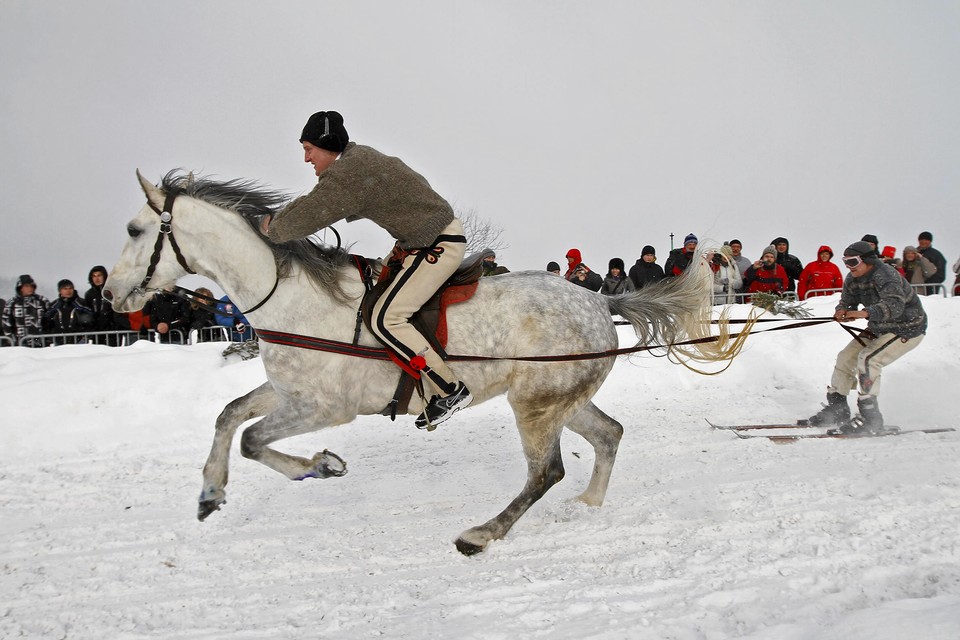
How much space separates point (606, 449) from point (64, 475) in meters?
4.71

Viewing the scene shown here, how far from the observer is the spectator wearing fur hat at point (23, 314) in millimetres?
9844

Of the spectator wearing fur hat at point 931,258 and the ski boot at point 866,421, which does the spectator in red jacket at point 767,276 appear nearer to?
the spectator wearing fur hat at point 931,258

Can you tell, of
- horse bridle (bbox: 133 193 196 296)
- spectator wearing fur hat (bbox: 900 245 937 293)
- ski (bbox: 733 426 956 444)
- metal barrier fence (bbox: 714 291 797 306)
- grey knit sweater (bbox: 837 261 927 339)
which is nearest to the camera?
horse bridle (bbox: 133 193 196 296)

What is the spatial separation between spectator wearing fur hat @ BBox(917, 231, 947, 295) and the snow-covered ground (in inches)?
165

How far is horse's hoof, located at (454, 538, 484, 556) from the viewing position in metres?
3.99

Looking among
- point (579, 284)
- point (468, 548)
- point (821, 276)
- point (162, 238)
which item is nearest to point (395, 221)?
point (162, 238)

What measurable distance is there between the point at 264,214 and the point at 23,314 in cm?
792

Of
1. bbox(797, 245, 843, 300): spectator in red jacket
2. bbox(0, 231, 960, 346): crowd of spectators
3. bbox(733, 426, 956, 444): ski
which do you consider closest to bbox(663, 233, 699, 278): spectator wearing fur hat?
bbox(0, 231, 960, 346): crowd of spectators

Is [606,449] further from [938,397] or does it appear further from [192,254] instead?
[938,397]

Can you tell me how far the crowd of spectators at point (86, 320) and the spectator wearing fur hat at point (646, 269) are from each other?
623 centimetres

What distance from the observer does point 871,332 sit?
6988mm

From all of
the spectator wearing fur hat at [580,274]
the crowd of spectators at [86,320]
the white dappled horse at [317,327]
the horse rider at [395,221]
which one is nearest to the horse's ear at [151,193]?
the white dappled horse at [317,327]

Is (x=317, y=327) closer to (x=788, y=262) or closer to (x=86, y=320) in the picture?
(x=86, y=320)

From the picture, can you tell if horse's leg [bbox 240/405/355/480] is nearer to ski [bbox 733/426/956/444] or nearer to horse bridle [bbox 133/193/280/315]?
horse bridle [bbox 133/193/280/315]
